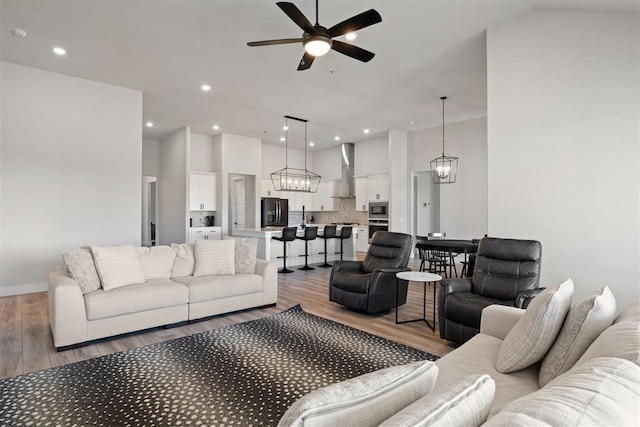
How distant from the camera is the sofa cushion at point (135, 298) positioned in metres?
3.25

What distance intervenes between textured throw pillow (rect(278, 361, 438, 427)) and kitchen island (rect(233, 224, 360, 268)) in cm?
636

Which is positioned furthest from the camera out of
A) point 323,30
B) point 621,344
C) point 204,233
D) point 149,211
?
point 149,211

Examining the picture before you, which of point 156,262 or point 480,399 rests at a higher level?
point 480,399

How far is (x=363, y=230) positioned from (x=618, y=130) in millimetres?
7111

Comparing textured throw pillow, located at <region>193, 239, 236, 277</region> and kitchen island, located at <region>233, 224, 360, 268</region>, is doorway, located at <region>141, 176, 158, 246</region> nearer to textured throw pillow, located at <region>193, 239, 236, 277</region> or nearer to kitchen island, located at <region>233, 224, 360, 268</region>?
kitchen island, located at <region>233, 224, 360, 268</region>

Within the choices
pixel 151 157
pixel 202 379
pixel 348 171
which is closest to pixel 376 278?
pixel 202 379

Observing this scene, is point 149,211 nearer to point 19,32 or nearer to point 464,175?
point 19,32

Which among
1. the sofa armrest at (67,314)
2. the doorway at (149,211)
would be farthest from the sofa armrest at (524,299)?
the doorway at (149,211)

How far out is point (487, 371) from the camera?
175 cm

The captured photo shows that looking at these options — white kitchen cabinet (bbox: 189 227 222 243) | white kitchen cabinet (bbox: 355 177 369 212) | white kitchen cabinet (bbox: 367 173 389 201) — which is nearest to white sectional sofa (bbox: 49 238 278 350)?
white kitchen cabinet (bbox: 189 227 222 243)

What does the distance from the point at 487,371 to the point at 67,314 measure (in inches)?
134

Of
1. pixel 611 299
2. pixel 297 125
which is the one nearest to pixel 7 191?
pixel 297 125

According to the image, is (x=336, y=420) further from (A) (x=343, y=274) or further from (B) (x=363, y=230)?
(B) (x=363, y=230)

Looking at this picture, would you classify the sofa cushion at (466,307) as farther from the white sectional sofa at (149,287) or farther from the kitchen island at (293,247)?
the kitchen island at (293,247)
